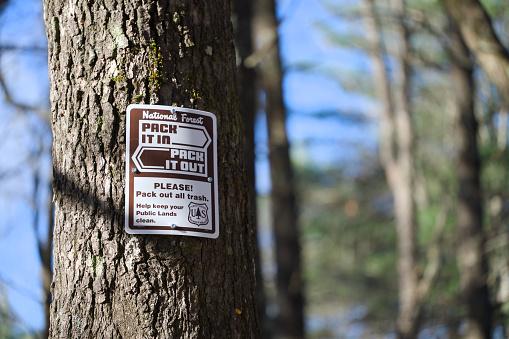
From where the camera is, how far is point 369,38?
14414mm

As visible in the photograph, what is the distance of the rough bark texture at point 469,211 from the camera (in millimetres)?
7594

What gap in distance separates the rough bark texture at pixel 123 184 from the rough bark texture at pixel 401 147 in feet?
30.5

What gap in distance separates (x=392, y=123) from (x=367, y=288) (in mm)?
6025

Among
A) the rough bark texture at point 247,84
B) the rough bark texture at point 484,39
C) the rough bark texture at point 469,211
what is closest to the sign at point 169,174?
the rough bark texture at point 484,39

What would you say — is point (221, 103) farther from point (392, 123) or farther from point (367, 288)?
point (367, 288)

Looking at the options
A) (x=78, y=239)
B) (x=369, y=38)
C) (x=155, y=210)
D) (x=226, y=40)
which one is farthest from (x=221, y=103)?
(x=369, y=38)

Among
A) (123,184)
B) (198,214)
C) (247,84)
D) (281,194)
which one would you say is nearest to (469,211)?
(281,194)

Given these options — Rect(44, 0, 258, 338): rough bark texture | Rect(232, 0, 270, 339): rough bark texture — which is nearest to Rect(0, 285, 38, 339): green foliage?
Rect(232, 0, 270, 339): rough bark texture

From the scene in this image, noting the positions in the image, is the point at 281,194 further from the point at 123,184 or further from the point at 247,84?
the point at 123,184

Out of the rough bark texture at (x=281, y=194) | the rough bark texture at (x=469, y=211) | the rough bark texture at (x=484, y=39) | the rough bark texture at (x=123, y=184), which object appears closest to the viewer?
the rough bark texture at (x=123, y=184)

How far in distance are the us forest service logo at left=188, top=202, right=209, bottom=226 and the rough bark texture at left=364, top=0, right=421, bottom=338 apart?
935 cm

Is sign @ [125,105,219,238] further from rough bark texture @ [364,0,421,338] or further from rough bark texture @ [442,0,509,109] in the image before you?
rough bark texture @ [364,0,421,338]

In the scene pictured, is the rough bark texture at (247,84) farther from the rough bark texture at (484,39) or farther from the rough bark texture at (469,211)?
the rough bark texture at (469,211)

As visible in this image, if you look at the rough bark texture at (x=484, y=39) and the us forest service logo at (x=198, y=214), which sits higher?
the rough bark texture at (x=484, y=39)
